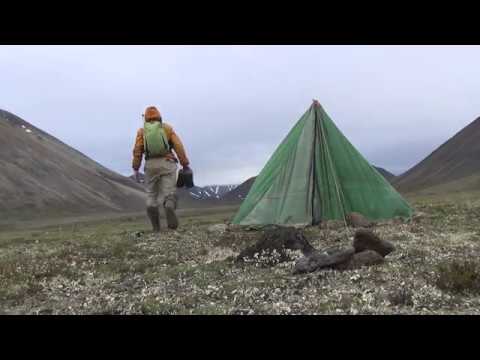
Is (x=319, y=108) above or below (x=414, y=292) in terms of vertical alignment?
above

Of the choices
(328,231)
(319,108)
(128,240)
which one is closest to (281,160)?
(319,108)

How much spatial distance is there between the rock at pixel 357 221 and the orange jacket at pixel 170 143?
20.5 ft

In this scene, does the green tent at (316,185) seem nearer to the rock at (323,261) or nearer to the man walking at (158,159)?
the man walking at (158,159)

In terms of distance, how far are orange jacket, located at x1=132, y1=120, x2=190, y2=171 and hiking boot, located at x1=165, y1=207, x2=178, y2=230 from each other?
1.73m

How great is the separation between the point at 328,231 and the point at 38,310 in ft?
35.0

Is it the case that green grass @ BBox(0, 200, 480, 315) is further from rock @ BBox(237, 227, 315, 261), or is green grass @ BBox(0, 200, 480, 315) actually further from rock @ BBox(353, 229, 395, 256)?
rock @ BBox(237, 227, 315, 261)

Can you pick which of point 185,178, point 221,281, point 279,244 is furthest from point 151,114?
point 221,281

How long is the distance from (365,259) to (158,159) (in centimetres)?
975

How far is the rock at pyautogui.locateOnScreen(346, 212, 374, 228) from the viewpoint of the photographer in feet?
60.0

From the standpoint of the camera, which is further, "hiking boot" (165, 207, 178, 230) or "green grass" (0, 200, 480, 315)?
"hiking boot" (165, 207, 178, 230)

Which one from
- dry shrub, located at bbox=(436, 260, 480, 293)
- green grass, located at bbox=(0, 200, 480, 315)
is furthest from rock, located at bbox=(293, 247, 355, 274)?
dry shrub, located at bbox=(436, 260, 480, 293)

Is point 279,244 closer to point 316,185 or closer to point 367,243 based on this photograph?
point 367,243
